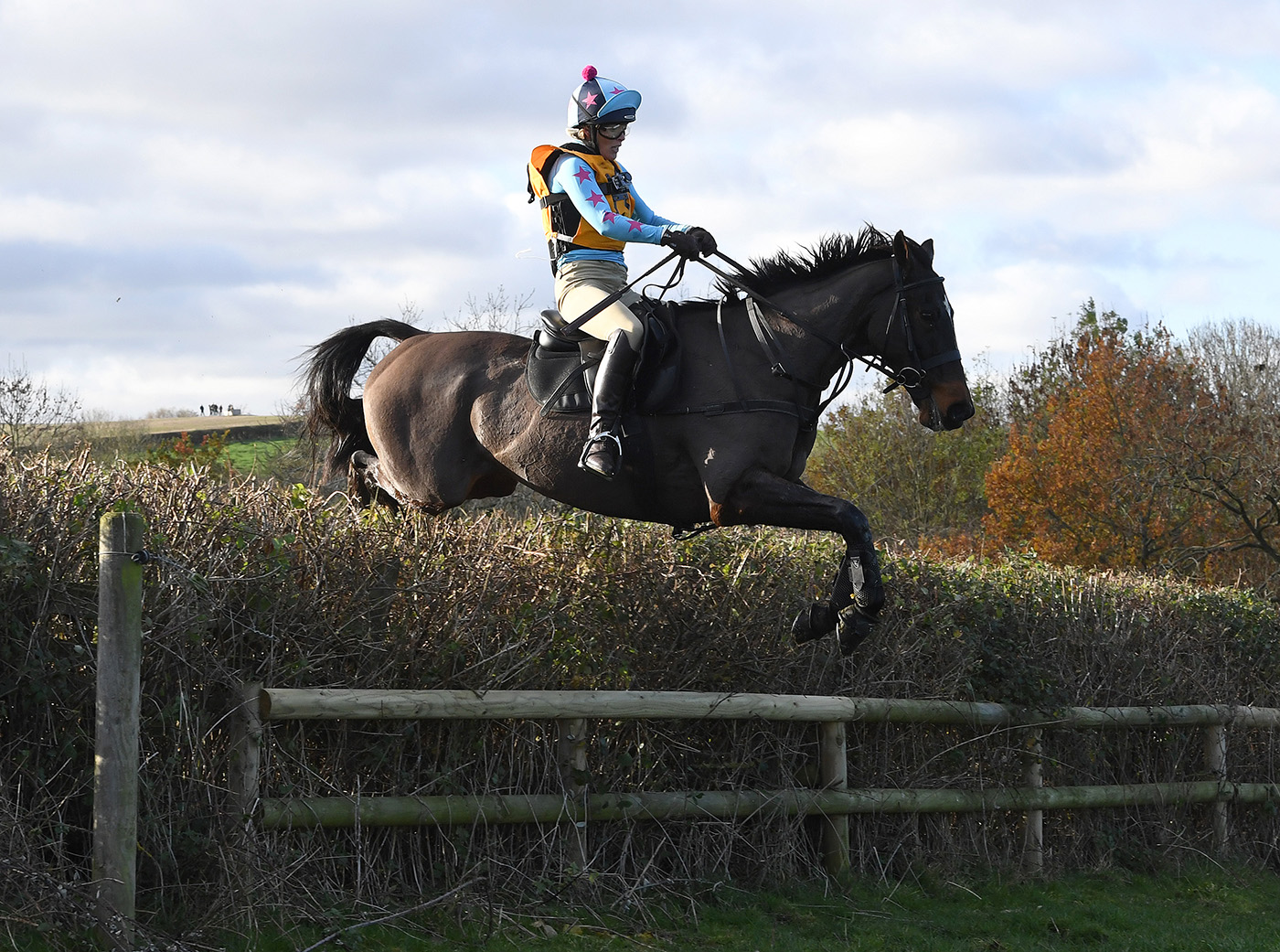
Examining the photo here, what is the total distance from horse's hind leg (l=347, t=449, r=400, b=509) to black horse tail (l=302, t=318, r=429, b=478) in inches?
6.5

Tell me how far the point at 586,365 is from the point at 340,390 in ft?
6.74

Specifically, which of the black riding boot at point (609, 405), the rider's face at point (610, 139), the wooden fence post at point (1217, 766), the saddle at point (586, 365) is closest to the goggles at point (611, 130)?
the rider's face at point (610, 139)

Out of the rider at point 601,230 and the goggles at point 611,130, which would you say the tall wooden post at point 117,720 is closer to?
the rider at point 601,230

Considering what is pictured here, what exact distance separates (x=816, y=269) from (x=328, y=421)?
3204 mm

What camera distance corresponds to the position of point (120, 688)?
4.57 m

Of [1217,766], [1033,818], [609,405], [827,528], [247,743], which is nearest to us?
[247,743]

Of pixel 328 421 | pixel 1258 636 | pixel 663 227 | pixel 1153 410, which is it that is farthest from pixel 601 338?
pixel 1153 410

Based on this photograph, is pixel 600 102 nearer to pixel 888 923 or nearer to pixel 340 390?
pixel 340 390

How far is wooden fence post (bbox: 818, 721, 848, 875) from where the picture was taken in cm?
732

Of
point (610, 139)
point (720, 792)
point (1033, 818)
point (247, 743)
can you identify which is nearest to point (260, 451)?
point (1033, 818)

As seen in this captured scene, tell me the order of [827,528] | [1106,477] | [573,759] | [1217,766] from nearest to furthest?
[573,759] → [827,528] → [1217,766] → [1106,477]

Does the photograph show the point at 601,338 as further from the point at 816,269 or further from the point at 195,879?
the point at 195,879

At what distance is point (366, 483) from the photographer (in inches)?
313

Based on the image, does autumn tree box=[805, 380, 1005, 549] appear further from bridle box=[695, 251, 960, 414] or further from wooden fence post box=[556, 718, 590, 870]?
wooden fence post box=[556, 718, 590, 870]
